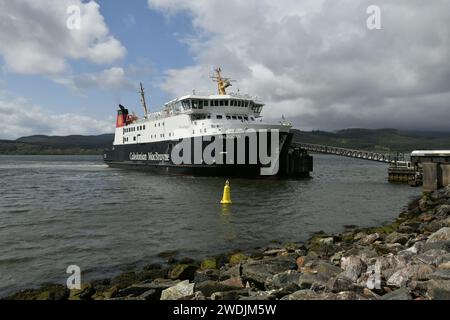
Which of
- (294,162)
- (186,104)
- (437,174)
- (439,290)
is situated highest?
(186,104)

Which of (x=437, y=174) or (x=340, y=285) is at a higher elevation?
(x=437, y=174)

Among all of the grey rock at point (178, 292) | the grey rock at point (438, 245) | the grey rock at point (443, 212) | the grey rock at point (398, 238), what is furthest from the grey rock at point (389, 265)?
the grey rock at point (443, 212)

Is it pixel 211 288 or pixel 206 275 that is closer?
pixel 211 288

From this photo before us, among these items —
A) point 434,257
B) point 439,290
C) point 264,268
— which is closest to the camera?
point 439,290

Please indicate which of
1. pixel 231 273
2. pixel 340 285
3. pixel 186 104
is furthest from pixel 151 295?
pixel 186 104

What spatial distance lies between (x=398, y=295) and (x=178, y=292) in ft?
10.5

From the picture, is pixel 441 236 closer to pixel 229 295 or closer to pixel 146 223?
pixel 229 295

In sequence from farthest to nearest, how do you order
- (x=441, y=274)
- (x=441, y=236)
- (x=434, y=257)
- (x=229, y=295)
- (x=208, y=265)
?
1. (x=208, y=265)
2. (x=441, y=236)
3. (x=434, y=257)
4. (x=229, y=295)
5. (x=441, y=274)

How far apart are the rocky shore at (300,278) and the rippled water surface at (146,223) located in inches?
53.6

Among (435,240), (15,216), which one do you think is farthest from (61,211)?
(435,240)

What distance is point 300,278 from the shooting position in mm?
5883

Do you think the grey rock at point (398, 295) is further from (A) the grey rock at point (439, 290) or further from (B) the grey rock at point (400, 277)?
(B) the grey rock at point (400, 277)
